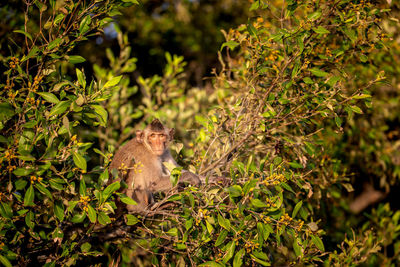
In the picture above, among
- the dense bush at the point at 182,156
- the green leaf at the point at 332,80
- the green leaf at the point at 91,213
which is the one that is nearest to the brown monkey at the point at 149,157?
the dense bush at the point at 182,156

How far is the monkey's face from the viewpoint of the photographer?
5.03 meters

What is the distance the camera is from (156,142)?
5.03 meters

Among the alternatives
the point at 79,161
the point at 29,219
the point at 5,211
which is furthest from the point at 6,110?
the point at 29,219

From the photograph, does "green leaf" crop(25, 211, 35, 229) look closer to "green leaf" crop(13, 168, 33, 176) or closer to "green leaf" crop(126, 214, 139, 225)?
"green leaf" crop(13, 168, 33, 176)

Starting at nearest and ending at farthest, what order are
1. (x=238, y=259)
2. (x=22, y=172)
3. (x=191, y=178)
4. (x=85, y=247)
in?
(x=22, y=172)
(x=238, y=259)
(x=85, y=247)
(x=191, y=178)

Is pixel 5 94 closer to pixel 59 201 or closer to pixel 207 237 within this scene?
pixel 59 201

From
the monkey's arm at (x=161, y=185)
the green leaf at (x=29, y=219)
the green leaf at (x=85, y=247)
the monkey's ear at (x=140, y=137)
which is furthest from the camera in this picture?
the monkey's ear at (x=140, y=137)

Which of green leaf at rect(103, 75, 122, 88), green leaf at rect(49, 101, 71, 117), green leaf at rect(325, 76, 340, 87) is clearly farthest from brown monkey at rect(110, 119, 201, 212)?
green leaf at rect(325, 76, 340, 87)

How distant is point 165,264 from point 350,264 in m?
2.22

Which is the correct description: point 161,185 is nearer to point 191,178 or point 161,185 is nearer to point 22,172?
point 191,178

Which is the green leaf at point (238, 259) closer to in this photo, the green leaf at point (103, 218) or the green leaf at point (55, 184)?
the green leaf at point (103, 218)

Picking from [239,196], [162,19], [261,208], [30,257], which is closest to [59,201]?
[30,257]

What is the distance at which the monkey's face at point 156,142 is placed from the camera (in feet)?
16.5

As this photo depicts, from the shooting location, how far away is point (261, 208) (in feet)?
11.1
